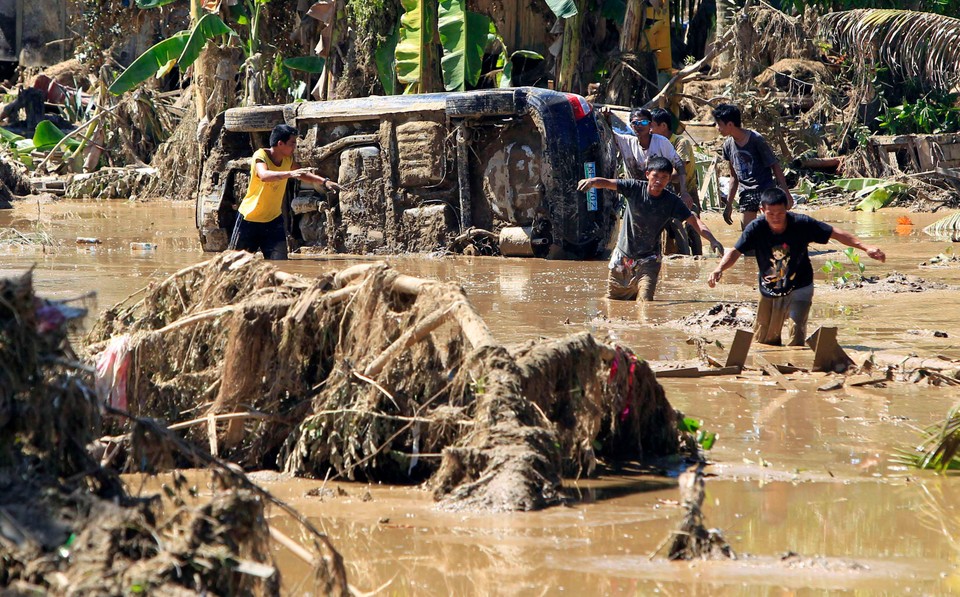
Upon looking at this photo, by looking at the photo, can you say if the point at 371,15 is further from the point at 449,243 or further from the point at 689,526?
the point at 689,526

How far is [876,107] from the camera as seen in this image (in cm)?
2077

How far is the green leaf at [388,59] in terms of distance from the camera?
19094 millimetres

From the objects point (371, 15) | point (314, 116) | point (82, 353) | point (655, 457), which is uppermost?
point (371, 15)

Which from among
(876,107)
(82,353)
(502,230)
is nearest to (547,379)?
(82,353)

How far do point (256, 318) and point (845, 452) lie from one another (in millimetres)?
2680

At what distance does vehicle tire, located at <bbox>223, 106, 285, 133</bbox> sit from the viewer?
510 inches

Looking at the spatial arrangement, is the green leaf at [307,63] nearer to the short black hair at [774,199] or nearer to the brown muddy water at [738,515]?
the brown muddy water at [738,515]

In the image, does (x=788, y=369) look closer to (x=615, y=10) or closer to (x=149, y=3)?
(x=615, y=10)

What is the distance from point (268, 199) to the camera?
9648 mm

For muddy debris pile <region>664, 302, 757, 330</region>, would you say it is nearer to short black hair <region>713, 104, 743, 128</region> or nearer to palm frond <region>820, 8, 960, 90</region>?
short black hair <region>713, 104, 743, 128</region>

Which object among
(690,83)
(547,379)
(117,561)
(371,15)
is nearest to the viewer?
(117,561)

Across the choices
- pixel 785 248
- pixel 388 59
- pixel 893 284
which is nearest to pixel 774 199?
pixel 785 248

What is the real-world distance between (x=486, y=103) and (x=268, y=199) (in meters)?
3.18

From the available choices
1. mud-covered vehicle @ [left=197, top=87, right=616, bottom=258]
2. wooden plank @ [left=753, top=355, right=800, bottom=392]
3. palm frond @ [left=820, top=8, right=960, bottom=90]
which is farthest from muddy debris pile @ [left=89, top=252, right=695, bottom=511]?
palm frond @ [left=820, top=8, right=960, bottom=90]
